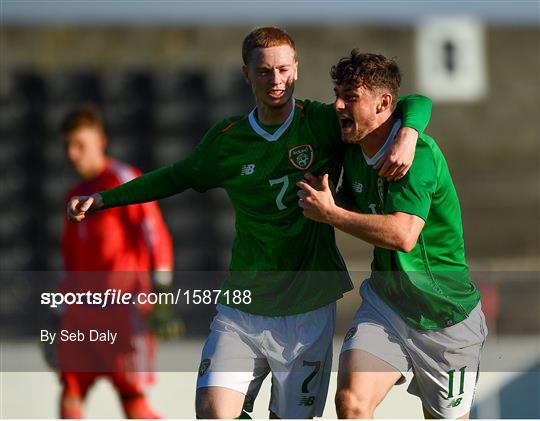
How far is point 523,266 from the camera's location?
539 inches

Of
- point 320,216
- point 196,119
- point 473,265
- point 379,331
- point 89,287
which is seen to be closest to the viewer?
point 320,216

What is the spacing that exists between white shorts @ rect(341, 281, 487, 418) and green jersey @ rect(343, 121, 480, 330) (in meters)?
0.04

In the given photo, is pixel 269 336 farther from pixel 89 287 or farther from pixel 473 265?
pixel 473 265

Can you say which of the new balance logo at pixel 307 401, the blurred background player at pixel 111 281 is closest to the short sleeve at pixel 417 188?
the new balance logo at pixel 307 401

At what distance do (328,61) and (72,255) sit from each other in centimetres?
793

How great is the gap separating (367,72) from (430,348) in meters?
1.03

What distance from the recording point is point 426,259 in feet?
13.0

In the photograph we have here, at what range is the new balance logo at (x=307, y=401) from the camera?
4137 mm

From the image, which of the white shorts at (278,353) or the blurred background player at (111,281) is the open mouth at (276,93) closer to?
the white shorts at (278,353)

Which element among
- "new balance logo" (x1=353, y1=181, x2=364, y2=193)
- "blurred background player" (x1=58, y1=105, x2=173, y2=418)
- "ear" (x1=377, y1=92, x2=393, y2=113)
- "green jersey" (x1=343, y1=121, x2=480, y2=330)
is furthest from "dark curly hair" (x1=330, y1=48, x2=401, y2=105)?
A: "blurred background player" (x1=58, y1=105, x2=173, y2=418)

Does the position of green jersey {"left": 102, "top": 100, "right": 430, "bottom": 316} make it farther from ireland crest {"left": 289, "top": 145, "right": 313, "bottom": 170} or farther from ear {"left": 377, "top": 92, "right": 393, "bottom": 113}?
ear {"left": 377, "top": 92, "right": 393, "bottom": 113}

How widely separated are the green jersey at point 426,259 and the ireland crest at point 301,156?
14cm

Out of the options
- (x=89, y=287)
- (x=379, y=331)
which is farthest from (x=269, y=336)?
(x=89, y=287)

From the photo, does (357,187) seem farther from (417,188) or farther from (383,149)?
(417,188)
